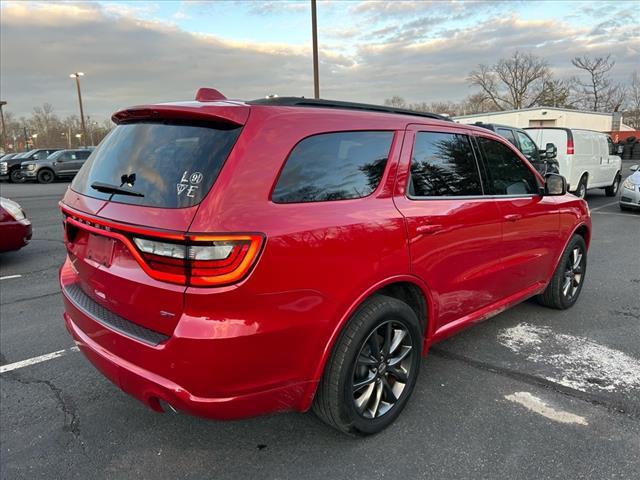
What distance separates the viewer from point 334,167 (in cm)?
244

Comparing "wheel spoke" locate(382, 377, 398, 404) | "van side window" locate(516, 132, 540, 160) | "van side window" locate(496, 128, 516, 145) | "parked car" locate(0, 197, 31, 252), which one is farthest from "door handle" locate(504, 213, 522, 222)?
"van side window" locate(516, 132, 540, 160)

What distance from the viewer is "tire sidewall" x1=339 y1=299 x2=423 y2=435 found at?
2.42 meters

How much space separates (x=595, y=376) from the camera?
3.34 metres

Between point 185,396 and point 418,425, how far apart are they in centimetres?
144

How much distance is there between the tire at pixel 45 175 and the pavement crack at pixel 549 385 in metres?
25.2

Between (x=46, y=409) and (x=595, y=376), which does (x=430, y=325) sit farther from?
(x=46, y=409)

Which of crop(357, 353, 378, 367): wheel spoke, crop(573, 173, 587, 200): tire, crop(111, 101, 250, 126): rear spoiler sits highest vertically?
crop(111, 101, 250, 126): rear spoiler

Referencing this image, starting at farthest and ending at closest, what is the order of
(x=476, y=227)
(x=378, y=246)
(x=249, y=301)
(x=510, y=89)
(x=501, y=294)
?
1. (x=510, y=89)
2. (x=501, y=294)
3. (x=476, y=227)
4. (x=378, y=246)
5. (x=249, y=301)

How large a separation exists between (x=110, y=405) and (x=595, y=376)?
3260mm

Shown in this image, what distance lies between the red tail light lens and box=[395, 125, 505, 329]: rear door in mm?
1003

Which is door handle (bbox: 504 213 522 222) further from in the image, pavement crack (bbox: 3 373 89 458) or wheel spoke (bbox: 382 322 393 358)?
pavement crack (bbox: 3 373 89 458)

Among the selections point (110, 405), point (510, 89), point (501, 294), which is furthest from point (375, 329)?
point (510, 89)

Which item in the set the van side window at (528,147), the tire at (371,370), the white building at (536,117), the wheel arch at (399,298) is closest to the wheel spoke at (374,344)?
the tire at (371,370)

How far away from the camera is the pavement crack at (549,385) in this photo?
9.64 ft
